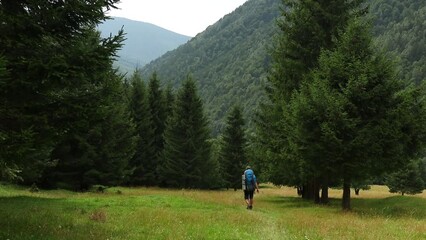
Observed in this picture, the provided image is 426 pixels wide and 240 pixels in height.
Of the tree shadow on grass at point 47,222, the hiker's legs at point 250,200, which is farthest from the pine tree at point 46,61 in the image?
the hiker's legs at point 250,200

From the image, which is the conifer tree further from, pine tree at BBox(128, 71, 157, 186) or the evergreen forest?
pine tree at BBox(128, 71, 157, 186)

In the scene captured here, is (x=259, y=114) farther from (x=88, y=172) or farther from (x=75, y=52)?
(x=75, y=52)

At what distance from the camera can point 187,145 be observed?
46750 mm

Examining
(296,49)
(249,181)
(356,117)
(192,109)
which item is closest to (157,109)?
(192,109)

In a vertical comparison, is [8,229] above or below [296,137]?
below

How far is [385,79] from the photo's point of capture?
70.6ft

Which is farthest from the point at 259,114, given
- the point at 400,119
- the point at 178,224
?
the point at 178,224

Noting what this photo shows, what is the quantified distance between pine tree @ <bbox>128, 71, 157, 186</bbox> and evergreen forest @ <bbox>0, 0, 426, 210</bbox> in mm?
122

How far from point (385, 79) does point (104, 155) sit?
2219cm

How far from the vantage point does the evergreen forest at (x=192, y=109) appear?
37.5 feet

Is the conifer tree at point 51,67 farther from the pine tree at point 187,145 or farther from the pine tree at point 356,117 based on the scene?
the pine tree at point 187,145

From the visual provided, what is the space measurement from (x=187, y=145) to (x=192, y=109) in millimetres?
4075

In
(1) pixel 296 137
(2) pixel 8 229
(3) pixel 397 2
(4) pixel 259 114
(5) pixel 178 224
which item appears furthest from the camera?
(3) pixel 397 2

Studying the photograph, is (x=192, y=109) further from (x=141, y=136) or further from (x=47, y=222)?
(x=47, y=222)
